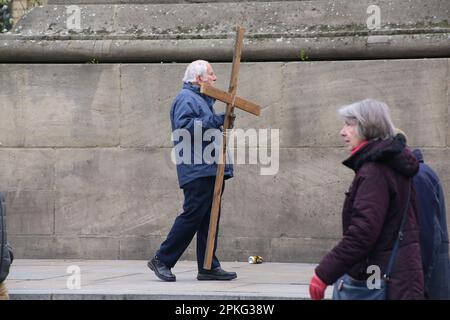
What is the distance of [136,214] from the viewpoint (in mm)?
10250

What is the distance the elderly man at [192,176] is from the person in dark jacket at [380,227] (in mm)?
3356

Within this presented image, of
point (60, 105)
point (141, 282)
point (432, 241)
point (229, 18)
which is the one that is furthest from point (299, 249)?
point (432, 241)

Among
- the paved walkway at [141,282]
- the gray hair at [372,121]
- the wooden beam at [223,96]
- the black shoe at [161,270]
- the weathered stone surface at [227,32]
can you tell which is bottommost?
the paved walkway at [141,282]

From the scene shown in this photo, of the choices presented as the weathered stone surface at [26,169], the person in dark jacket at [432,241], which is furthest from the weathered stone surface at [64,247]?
the person in dark jacket at [432,241]

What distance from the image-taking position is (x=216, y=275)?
8.59 metres

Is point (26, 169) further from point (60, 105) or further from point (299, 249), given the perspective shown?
point (299, 249)

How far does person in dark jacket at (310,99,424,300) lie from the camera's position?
16.5ft

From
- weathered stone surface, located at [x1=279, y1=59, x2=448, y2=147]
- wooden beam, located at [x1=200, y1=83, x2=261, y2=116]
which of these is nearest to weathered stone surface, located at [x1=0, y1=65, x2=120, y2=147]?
weathered stone surface, located at [x1=279, y1=59, x2=448, y2=147]

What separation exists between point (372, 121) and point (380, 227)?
1.67ft

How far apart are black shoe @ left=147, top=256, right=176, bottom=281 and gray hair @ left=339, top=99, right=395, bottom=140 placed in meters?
3.52

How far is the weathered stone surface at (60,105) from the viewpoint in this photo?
10.4 m

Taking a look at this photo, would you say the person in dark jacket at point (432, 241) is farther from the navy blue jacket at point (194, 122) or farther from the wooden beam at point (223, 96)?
the navy blue jacket at point (194, 122)
